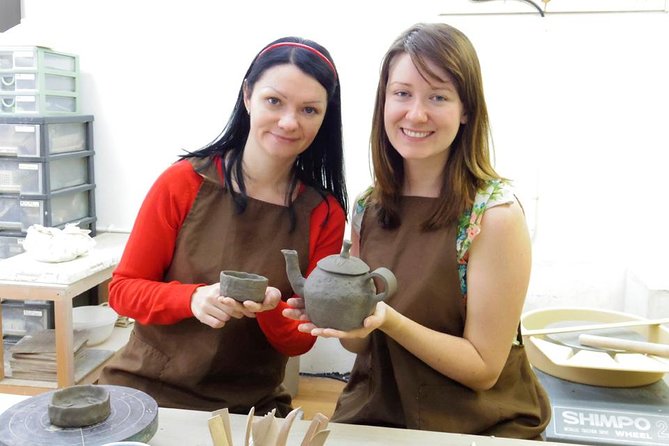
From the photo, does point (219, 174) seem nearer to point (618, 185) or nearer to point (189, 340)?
point (189, 340)

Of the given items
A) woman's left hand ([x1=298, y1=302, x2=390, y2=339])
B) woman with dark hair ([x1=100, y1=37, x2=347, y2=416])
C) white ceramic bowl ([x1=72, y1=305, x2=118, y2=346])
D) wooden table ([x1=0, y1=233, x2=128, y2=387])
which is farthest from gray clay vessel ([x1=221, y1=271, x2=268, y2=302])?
white ceramic bowl ([x1=72, y1=305, x2=118, y2=346])

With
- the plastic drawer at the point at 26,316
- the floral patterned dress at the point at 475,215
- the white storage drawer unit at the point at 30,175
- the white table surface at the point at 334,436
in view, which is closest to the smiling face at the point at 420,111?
the floral patterned dress at the point at 475,215

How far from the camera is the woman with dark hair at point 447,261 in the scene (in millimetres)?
1421

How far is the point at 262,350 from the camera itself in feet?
5.43

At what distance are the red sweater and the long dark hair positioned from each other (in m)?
0.09

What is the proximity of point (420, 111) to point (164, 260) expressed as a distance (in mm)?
792

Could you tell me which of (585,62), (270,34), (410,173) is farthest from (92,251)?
(585,62)

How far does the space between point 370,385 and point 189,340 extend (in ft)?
1.64

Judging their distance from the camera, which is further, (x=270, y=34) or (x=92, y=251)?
(x=270, y=34)

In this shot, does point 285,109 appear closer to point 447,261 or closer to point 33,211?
point 447,261

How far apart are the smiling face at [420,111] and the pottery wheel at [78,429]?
84cm

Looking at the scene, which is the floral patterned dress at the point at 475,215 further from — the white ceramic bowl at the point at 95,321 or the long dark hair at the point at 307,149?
the white ceramic bowl at the point at 95,321

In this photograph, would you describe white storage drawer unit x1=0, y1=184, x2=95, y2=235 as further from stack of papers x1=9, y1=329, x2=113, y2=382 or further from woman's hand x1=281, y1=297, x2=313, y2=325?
woman's hand x1=281, y1=297, x2=313, y2=325

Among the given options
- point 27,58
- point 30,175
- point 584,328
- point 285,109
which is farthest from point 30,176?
point 584,328
